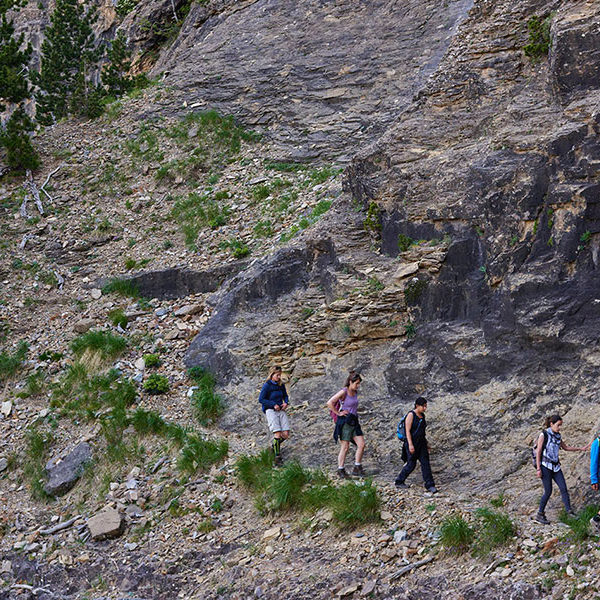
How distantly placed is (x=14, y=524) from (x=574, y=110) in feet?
36.8

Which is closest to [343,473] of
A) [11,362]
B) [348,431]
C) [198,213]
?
[348,431]

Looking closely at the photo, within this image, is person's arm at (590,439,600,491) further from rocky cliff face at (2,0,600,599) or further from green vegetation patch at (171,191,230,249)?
green vegetation patch at (171,191,230,249)

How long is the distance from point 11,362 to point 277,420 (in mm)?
7313

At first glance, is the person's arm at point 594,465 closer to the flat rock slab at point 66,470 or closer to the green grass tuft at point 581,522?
the green grass tuft at point 581,522

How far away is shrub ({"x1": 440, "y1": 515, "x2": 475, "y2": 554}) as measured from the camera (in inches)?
339

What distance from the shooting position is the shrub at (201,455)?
12.3 meters

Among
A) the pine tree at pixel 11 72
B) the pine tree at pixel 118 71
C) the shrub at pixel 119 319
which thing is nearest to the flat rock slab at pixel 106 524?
the shrub at pixel 119 319

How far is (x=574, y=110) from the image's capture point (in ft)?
37.6

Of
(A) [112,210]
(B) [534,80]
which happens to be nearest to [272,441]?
(B) [534,80]

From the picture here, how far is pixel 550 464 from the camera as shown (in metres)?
8.60

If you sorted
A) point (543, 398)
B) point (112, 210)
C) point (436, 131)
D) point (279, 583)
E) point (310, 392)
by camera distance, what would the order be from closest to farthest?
point (279, 583) < point (543, 398) < point (310, 392) < point (436, 131) < point (112, 210)

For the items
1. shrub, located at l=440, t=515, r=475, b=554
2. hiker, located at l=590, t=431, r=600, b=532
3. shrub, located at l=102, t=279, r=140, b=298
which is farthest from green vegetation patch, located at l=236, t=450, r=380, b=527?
shrub, located at l=102, t=279, r=140, b=298

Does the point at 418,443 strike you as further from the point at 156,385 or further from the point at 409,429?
the point at 156,385

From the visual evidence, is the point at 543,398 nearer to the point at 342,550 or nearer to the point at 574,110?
the point at 342,550
